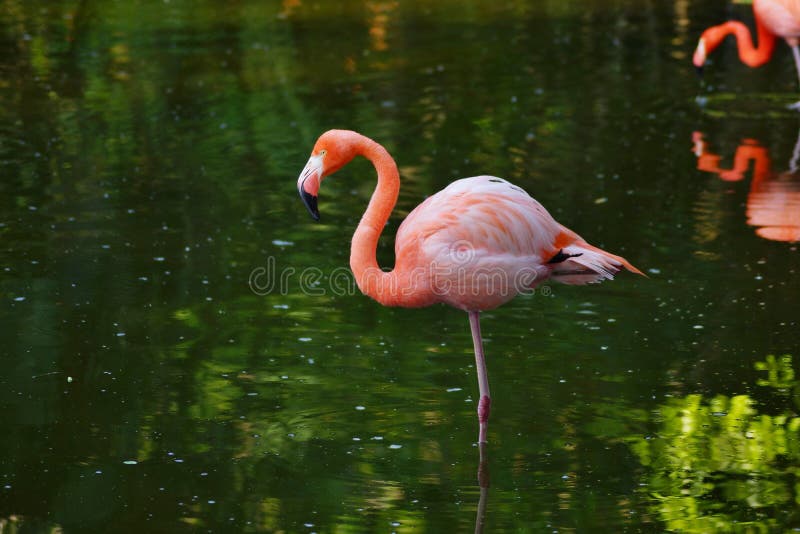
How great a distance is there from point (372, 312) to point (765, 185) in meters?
3.34

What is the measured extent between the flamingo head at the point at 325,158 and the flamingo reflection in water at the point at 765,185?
3573 mm

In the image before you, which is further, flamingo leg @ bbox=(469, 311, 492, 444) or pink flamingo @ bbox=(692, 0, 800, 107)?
pink flamingo @ bbox=(692, 0, 800, 107)

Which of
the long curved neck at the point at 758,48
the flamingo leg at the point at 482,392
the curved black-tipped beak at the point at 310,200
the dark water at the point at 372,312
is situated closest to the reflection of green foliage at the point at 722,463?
the dark water at the point at 372,312

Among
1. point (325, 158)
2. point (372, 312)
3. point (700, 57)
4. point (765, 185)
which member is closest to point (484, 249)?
point (325, 158)

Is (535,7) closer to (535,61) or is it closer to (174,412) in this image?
(535,61)

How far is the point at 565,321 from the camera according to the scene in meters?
6.29

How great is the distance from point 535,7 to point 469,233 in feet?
37.0

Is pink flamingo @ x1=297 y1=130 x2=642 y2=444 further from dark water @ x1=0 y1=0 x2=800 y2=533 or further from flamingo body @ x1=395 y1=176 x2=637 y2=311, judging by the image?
dark water @ x1=0 y1=0 x2=800 y2=533

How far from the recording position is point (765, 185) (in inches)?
332

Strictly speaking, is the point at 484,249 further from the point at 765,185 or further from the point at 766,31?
the point at 766,31

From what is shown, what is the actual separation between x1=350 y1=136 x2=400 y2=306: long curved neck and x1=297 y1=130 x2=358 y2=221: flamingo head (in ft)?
0.19

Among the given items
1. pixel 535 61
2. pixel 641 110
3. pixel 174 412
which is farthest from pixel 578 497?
pixel 535 61

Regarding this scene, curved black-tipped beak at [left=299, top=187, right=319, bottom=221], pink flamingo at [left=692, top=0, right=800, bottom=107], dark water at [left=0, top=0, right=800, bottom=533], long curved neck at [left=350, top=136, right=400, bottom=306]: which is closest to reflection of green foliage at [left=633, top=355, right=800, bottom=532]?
dark water at [left=0, top=0, right=800, bottom=533]

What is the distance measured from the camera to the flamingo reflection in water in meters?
7.61
